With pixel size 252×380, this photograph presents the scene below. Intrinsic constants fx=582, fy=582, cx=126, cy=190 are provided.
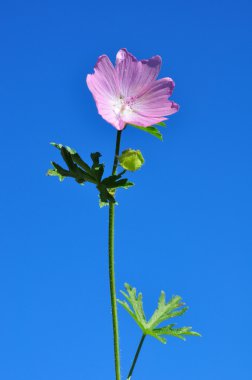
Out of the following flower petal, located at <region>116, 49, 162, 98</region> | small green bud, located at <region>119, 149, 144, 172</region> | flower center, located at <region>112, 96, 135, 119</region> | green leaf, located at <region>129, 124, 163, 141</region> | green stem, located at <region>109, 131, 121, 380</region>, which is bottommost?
green stem, located at <region>109, 131, 121, 380</region>

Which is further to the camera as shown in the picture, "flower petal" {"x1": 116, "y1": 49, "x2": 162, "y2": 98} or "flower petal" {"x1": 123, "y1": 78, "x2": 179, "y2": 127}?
"flower petal" {"x1": 116, "y1": 49, "x2": 162, "y2": 98}

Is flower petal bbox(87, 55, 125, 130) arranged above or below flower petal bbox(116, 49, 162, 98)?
below

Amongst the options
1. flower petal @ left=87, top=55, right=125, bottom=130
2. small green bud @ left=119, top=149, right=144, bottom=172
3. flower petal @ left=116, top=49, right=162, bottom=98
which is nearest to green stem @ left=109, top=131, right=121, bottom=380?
small green bud @ left=119, top=149, right=144, bottom=172

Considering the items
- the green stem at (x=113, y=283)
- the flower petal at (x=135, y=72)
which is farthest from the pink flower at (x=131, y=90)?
the green stem at (x=113, y=283)

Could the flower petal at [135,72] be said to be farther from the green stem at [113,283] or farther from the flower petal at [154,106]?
the green stem at [113,283]

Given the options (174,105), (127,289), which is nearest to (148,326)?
A: (127,289)

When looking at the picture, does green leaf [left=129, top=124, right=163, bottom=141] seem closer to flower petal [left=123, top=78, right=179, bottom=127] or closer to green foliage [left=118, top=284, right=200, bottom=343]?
flower petal [left=123, top=78, right=179, bottom=127]
